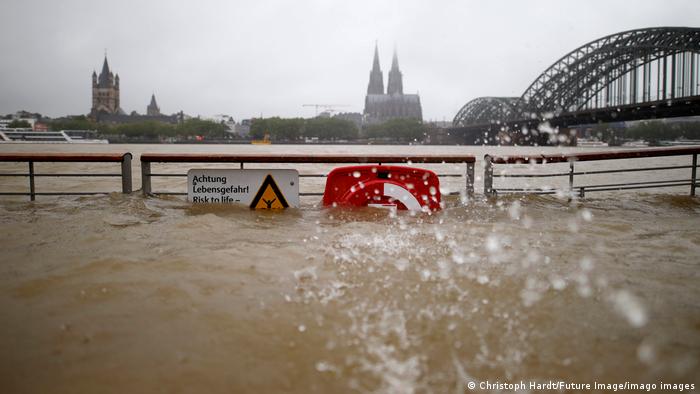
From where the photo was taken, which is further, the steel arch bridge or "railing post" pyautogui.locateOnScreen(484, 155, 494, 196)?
the steel arch bridge

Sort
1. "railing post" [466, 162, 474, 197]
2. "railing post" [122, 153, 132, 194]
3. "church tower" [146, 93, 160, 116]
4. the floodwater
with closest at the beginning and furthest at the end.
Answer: the floodwater
"railing post" [122, 153, 132, 194]
"railing post" [466, 162, 474, 197]
"church tower" [146, 93, 160, 116]

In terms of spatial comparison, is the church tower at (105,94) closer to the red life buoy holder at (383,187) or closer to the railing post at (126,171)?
the railing post at (126,171)

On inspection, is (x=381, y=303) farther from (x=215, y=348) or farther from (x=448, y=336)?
(x=215, y=348)

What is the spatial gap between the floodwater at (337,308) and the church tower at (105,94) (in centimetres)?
17516

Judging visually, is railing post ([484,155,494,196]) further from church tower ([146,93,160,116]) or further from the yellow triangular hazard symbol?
church tower ([146,93,160,116])

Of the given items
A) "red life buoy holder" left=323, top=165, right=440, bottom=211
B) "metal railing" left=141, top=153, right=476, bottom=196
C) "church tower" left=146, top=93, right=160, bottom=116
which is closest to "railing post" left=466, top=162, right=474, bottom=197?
"metal railing" left=141, top=153, right=476, bottom=196

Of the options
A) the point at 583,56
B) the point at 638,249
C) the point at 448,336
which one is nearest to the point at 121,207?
the point at 448,336

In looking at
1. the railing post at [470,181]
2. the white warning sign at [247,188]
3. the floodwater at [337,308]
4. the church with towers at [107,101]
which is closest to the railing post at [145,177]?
the white warning sign at [247,188]

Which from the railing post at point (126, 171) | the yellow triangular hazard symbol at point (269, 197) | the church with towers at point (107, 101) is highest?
the church with towers at point (107, 101)

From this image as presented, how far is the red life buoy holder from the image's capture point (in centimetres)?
647

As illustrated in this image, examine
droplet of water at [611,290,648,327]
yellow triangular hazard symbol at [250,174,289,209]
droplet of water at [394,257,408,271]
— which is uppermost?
yellow triangular hazard symbol at [250,174,289,209]

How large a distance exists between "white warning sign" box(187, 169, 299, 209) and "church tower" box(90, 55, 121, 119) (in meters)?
172

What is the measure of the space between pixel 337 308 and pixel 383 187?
3.64 m

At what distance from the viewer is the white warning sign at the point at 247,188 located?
7172 mm
